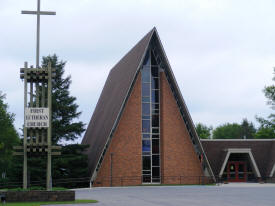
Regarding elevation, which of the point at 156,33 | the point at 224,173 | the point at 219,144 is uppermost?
the point at 156,33

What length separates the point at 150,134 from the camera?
134 ft

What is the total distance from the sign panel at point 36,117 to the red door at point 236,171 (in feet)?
88.6

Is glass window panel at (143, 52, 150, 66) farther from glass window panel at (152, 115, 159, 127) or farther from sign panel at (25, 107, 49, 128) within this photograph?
sign panel at (25, 107, 49, 128)

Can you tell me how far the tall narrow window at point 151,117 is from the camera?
40406mm

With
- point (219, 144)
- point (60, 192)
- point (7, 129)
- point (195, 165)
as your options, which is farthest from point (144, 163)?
point (7, 129)

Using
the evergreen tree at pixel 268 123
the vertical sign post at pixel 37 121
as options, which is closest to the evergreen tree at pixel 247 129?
the evergreen tree at pixel 268 123

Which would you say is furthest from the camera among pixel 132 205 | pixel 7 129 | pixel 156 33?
pixel 7 129

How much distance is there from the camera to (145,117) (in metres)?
40.8

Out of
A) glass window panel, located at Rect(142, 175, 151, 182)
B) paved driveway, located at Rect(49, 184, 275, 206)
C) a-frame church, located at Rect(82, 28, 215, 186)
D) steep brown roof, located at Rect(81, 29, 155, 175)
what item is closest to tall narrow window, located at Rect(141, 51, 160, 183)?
a-frame church, located at Rect(82, 28, 215, 186)

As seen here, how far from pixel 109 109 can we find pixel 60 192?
22.6 metres

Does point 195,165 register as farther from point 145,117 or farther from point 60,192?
point 60,192

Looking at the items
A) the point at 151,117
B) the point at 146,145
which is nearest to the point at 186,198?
the point at 146,145

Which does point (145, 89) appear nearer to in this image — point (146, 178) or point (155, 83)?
point (155, 83)

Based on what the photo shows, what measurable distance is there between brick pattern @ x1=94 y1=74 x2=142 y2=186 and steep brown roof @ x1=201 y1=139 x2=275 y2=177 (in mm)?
8481
